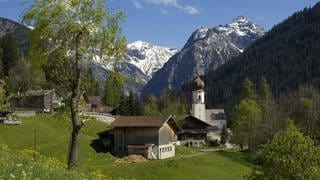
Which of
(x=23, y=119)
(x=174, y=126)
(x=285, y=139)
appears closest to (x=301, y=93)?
(x=174, y=126)

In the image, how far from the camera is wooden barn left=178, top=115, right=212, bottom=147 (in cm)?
12075

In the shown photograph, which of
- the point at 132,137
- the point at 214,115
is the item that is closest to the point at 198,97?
the point at 214,115

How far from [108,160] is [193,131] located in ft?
162

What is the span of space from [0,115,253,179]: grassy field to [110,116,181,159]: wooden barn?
3.73 metres

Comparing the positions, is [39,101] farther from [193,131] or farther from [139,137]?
[193,131]

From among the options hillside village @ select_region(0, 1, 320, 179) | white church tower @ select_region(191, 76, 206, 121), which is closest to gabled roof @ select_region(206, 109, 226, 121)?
hillside village @ select_region(0, 1, 320, 179)

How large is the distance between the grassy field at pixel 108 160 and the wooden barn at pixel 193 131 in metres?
30.0

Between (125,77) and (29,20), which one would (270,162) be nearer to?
(125,77)

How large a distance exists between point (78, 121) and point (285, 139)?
28067 mm

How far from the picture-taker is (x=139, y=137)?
82938mm

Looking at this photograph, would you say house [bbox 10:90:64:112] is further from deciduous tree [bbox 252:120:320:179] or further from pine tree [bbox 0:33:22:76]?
deciduous tree [bbox 252:120:320:179]

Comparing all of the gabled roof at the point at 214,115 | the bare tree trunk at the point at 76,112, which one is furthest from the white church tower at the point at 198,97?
the bare tree trunk at the point at 76,112

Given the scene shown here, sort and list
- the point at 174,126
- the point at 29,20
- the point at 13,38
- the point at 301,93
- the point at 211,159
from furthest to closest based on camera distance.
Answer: the point at 301,93 < the point at 13,38 < the point at 174,126 < the point at 211,159 < the point at 29,20

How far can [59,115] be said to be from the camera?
2861 centimetres
